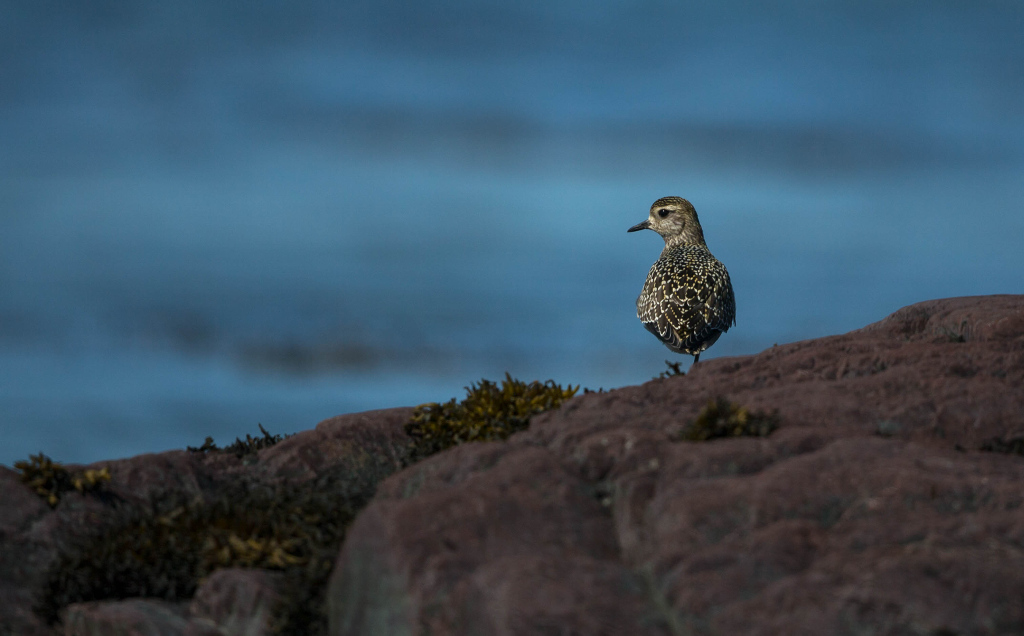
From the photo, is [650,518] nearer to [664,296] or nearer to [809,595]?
[809,595]

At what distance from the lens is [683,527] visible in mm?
4750

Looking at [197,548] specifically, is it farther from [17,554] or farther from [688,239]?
[688,239]

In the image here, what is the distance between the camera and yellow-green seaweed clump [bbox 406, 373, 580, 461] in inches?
330

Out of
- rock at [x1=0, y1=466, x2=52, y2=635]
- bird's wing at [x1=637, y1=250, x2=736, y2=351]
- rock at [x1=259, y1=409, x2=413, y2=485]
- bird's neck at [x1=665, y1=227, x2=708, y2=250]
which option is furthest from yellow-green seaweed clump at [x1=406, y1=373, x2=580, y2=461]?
bird's neck at [x1=665, y1=227, x2=708, y2=250]

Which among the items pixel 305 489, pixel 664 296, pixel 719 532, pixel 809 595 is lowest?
pixel 809 595

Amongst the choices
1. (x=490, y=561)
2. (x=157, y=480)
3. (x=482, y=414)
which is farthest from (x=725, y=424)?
(x=157, y=480)

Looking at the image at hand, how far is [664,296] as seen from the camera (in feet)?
44.2

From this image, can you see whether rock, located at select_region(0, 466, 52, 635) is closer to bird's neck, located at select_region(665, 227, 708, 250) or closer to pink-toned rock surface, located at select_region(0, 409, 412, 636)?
pink-toned rock surface, located at select_region(0, 409, 412, 636)

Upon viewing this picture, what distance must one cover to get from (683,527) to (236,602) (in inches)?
131

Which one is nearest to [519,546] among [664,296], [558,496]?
[558,496]

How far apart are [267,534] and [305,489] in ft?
3.03

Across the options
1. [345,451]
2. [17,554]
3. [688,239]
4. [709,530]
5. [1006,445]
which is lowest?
[709,530]

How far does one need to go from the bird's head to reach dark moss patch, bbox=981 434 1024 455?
9.14m

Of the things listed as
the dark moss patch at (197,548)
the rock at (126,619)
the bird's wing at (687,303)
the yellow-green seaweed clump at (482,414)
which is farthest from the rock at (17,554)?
the bird's wing at (687,303)
